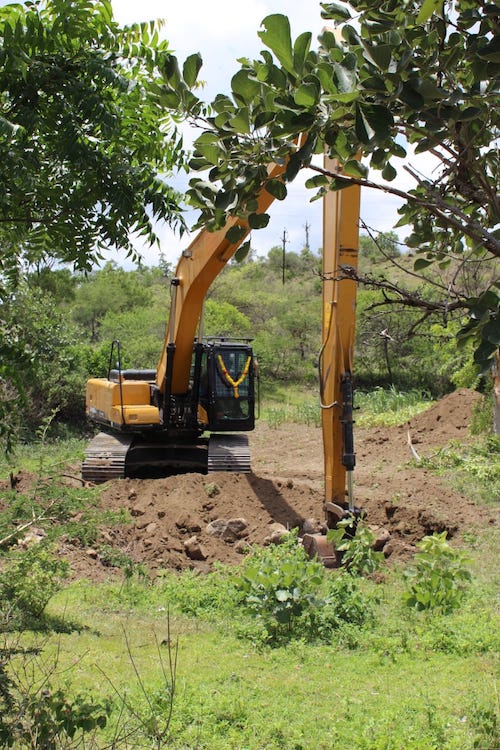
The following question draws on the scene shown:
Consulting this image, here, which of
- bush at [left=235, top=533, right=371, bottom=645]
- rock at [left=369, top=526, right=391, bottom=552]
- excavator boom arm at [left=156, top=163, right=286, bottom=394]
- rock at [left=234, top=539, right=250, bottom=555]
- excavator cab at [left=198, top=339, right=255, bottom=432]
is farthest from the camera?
excavator cab at [left=198, top=339, right=255, bottom=432]

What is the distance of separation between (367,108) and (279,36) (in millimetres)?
304

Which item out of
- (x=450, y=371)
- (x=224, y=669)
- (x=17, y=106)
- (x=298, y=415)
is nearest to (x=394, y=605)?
(x=224, y=669)

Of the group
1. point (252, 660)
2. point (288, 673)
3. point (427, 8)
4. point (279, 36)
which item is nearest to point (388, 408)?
point (252, 660)

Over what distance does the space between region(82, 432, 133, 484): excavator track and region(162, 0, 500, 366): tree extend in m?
9.95

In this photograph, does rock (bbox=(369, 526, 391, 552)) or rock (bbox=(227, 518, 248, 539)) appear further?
rock (bbox=(227, 518, 248, 539))

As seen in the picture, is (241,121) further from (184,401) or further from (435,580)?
(184,401)

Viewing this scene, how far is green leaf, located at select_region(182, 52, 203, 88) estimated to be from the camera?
236 centimetres

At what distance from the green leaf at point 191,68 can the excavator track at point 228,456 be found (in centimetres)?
1019

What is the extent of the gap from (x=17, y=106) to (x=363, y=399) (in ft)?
73.7

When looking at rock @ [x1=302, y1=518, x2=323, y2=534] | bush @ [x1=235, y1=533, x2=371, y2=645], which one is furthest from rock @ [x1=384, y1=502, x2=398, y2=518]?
bush @ [x1=235, y1=533, x2=371, y2=645]

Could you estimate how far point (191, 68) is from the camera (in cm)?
238

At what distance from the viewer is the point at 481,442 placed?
52.0 ft

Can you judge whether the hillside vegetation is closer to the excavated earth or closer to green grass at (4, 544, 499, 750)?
the excavated earth

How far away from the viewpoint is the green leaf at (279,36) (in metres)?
1.97
